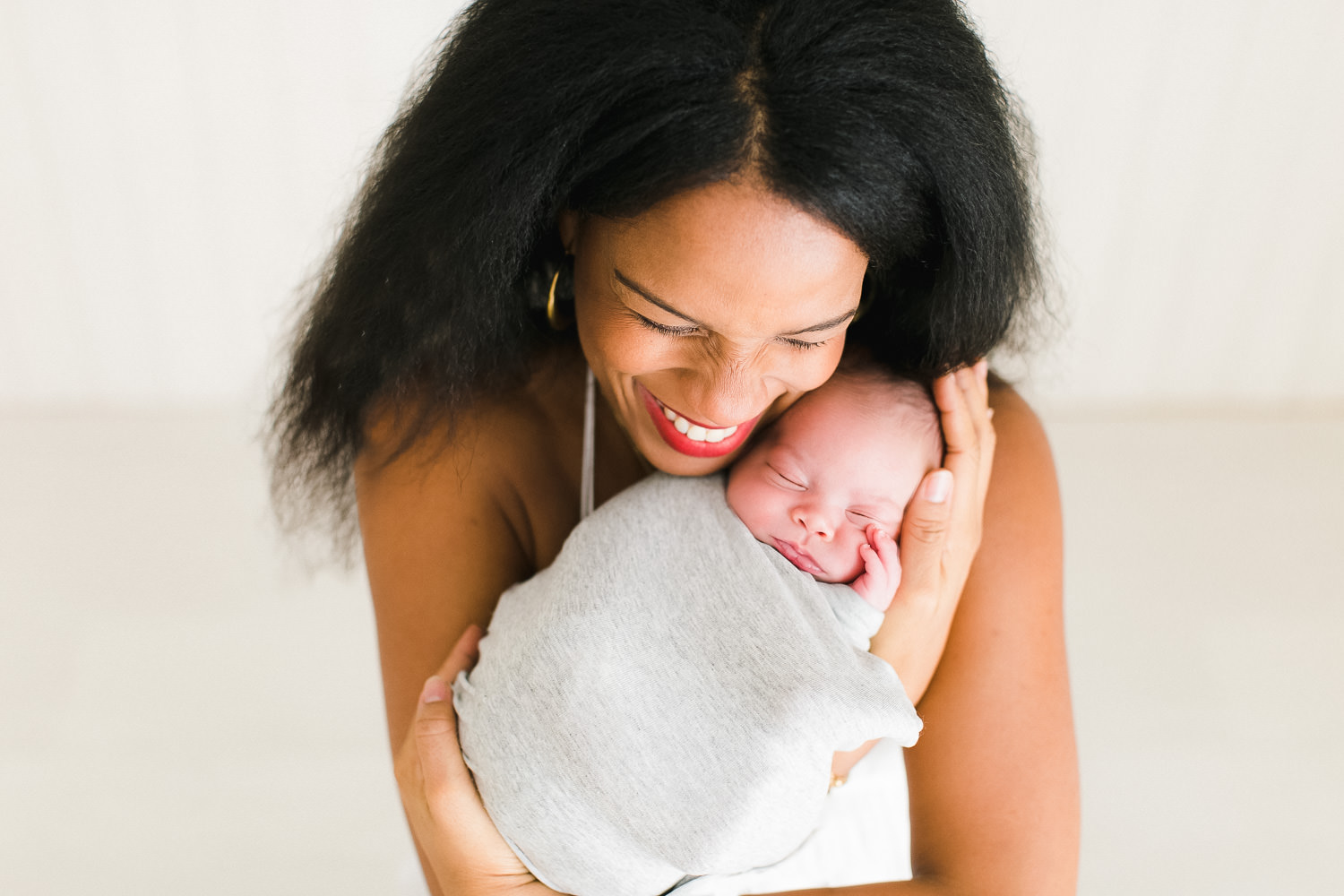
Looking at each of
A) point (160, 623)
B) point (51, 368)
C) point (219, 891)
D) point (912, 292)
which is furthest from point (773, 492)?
point (51, 368)

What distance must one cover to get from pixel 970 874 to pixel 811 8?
0.95 meters

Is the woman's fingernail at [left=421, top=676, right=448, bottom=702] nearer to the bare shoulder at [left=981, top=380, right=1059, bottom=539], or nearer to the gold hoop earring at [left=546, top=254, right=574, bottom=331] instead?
the gold hoop earring at [left=546, top=254, right=574, bottom=331]

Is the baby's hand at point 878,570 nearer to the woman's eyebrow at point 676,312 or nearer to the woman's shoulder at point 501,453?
the woman's eyebrow at point 676,312

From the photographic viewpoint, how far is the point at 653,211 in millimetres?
1033

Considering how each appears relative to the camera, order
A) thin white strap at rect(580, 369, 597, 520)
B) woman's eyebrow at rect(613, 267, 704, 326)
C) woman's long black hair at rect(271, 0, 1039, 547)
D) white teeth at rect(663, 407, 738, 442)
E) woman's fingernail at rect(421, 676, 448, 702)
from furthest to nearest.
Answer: thin white strap at rect(580, 369, 597, 520)
white teeth at rect(663, 407, 738, 442)
woman's fingernail at rect(421, 676, 448, 702)
woman's eyebrow at rect(613, 267, 704, 326)
woman's long black hair at rect(271, 0, 1039, 547)

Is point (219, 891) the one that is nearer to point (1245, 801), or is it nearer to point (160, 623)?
point (160, 623)

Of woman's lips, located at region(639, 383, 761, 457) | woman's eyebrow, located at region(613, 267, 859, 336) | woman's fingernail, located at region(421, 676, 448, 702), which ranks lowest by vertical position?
woman's fingernail, located at region(421, 676, 448, 702)

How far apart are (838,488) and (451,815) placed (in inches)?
22.0

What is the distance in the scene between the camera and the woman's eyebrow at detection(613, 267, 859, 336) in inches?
42.8

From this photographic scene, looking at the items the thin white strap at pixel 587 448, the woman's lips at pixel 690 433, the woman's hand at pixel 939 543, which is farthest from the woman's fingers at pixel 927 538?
the thin white strap at pixel 587 448

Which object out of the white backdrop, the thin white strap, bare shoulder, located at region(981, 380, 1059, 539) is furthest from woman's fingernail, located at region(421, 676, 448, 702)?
the white backdrop

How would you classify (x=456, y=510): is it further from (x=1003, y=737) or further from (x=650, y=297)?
(x=1003, y=737)

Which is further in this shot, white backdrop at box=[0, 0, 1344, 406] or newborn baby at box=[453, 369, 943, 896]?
white backdrop at box=[0, 0, 1344, 406]

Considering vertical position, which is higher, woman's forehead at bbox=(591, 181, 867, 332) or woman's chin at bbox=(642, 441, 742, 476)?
woman's forehead at bbox=(591, 181, 867, 332)
